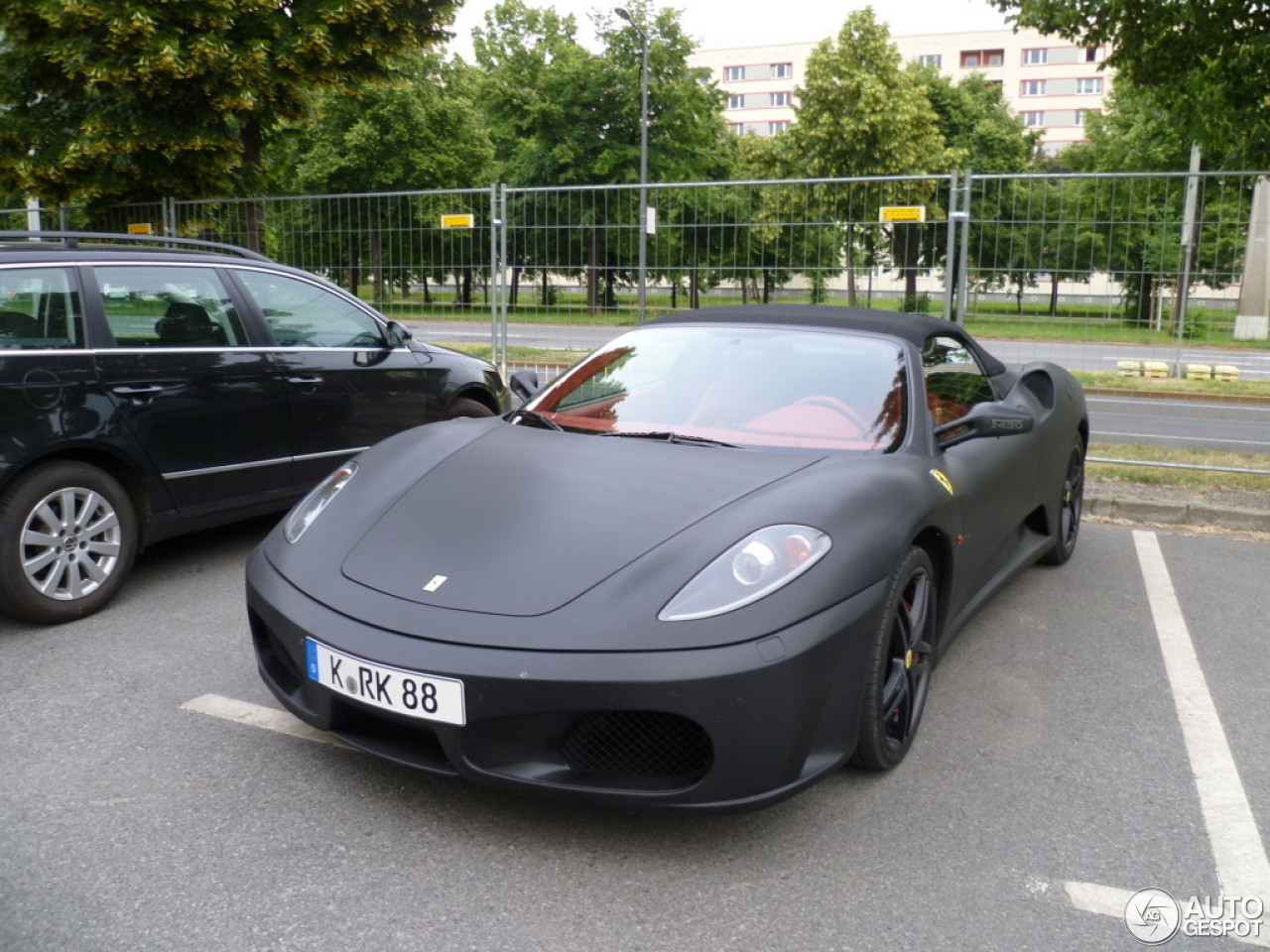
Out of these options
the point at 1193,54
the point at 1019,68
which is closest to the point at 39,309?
the point at 1193,54

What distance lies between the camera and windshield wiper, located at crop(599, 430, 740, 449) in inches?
138

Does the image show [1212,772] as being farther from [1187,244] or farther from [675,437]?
[1187,244]

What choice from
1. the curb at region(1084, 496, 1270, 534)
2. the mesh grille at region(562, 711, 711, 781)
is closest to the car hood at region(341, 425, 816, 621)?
the mesh grille at region(562, 711, 711, 781)

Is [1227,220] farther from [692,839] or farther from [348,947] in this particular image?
[348,947]

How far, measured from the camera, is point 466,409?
6.63 metres

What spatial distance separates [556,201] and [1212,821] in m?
8.05

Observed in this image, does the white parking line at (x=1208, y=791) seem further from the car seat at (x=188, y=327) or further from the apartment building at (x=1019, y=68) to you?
the apartment building at (x=1019, y=68)

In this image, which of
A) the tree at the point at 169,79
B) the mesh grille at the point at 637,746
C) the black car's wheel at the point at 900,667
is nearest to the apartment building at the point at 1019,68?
the tree at the point at 169,79

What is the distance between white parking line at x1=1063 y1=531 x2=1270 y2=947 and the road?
11.2 ft

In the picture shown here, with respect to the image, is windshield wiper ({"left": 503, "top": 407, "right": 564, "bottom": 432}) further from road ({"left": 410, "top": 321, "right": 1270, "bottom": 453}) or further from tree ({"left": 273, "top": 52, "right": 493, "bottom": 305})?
tree ({"left": 273, "top": 52, "right": 493, "bottom": 305})

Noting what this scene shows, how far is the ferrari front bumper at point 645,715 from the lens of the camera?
8.03ft

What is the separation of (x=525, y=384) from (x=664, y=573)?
198 centimetres

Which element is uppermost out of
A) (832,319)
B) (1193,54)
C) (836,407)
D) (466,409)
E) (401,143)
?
(401,143)

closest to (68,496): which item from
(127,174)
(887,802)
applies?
(887,802)
